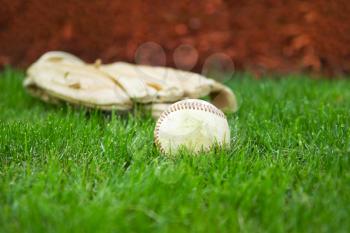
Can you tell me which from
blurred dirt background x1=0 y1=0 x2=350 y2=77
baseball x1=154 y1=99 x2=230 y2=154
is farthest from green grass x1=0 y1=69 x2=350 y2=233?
blurred dirt background x1=0 y1=0 x2=350 y2=77

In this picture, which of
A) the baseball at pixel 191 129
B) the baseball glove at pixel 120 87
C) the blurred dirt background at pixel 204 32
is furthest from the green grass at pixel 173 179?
the blurred dirt background at pixel 204 32

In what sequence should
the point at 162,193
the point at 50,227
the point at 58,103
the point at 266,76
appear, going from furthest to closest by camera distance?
the point at 266,76 → the point at 58,103 → the point at 162,193 → the point at 50,227

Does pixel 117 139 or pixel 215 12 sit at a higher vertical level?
pixel 215 12

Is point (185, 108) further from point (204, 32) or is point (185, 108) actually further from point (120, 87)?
point (204, 32)

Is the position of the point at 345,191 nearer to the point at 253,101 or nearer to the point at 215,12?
the point at 253,101

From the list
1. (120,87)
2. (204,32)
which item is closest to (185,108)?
(120,87)

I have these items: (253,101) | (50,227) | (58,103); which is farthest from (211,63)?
(50,227)

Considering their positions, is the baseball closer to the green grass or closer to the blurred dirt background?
the green grass
